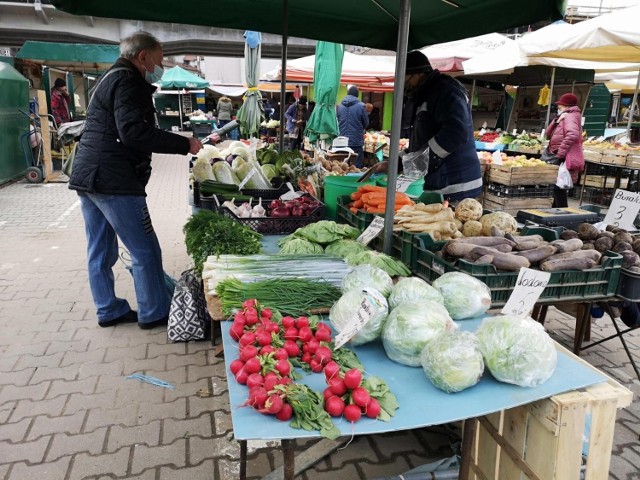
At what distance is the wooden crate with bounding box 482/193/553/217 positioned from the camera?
8.73m

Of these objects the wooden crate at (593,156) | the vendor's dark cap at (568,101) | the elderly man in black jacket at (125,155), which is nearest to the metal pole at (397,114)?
the elderly man in black jacket at (125,155)

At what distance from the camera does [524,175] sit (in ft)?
28.2

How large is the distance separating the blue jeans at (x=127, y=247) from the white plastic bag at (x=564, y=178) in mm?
7222

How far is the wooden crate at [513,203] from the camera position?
873 centimetres

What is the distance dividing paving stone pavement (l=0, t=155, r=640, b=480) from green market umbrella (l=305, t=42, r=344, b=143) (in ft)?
13.5

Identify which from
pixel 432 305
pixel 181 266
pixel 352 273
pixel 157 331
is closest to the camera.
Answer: pixel 432 305

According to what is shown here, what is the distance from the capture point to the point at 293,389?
158 centimetres

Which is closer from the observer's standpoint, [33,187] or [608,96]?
[33,187]

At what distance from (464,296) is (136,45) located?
9.87 ft

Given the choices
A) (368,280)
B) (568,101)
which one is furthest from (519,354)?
(568,101)

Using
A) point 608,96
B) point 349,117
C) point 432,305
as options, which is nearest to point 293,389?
point 432,305

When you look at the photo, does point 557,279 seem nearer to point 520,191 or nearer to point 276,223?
point 276,223

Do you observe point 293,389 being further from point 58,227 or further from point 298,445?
point 58,227

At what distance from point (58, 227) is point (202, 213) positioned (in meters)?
5.19
